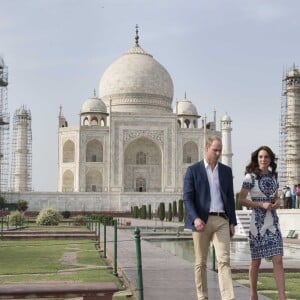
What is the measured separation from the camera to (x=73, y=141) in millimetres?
37969

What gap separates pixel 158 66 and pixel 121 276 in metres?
35.6

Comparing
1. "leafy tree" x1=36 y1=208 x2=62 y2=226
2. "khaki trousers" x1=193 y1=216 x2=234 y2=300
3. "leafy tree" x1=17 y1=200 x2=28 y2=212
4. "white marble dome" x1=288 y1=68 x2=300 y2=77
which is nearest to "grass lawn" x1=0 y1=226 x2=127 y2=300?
"khaki trousers" x1=193 y1=216 x2=234 y2=300

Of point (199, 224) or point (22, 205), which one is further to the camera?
point (22, 205)

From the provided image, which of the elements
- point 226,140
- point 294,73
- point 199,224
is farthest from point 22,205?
point 199,224

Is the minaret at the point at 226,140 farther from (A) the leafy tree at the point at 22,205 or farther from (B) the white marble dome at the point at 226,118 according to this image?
(A) the leafy tree at the point at 22,205

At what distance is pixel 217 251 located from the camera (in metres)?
4.12

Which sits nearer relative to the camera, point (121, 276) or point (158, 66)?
point (121, 276)

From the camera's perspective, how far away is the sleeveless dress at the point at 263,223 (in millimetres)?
4227

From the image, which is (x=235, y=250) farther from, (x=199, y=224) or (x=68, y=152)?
(x=68, y=152)

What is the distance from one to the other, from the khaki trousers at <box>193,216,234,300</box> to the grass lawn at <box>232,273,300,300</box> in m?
0.96

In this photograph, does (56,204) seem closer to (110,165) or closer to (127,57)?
(110,165)

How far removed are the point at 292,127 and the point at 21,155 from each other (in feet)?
53.2

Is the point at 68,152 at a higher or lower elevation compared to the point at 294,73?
lower

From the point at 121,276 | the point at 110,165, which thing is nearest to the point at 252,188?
the point at 121,276
